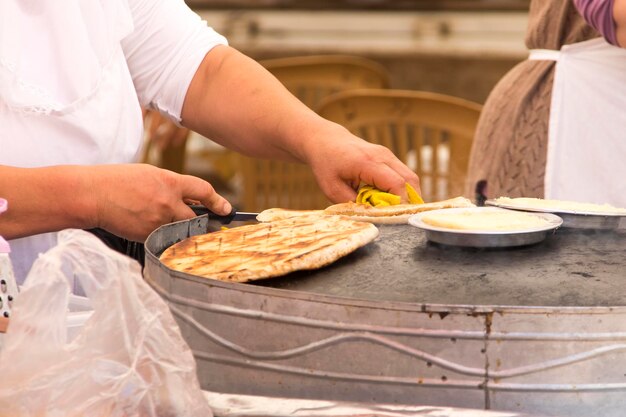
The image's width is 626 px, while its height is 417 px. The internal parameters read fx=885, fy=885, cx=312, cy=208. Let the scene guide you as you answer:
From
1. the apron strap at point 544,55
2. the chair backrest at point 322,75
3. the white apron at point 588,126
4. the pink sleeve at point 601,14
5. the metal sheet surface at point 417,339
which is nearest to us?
the metal sheet surface at point 417,339

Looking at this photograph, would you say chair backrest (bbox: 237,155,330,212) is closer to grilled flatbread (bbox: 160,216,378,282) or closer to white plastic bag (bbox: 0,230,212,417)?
grilled flatbread (bbox: 160,216,378,282)

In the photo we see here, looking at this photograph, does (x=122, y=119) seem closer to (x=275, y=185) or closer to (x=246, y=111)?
(x=246, y=111)

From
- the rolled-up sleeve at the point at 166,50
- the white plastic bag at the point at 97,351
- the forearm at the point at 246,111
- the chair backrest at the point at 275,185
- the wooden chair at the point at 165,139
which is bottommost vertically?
the chair backrest at the point at 275,185

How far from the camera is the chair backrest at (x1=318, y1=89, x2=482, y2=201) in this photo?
9.59ft

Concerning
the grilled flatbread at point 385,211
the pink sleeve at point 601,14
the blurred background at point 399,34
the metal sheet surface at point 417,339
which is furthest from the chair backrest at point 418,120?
the blurred background at point 399,34

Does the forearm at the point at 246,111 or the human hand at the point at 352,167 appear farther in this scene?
the forearm at the point at 246,111

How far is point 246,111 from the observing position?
1813 millimetres

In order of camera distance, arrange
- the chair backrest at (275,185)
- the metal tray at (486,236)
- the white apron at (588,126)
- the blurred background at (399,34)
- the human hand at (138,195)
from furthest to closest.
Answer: the blurred background at (399,34) → the chair backrest at (275,185) → the white apron at (588,126) → the human hand at (138,195) → the metal tray at (486,236)

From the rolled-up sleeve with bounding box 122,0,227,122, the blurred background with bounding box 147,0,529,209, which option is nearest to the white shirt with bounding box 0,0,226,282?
the rolled-up sleeve with bounding box 122,0,227,122

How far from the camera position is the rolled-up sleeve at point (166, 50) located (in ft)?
6.02

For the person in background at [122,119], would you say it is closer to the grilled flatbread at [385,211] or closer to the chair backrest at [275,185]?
the grilled flatbread at [385,211]

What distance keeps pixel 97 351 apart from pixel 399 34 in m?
4.48

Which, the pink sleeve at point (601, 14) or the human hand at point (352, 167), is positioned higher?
the pink sleeve at point (601, 14)

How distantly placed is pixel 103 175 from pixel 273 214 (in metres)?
0.27
